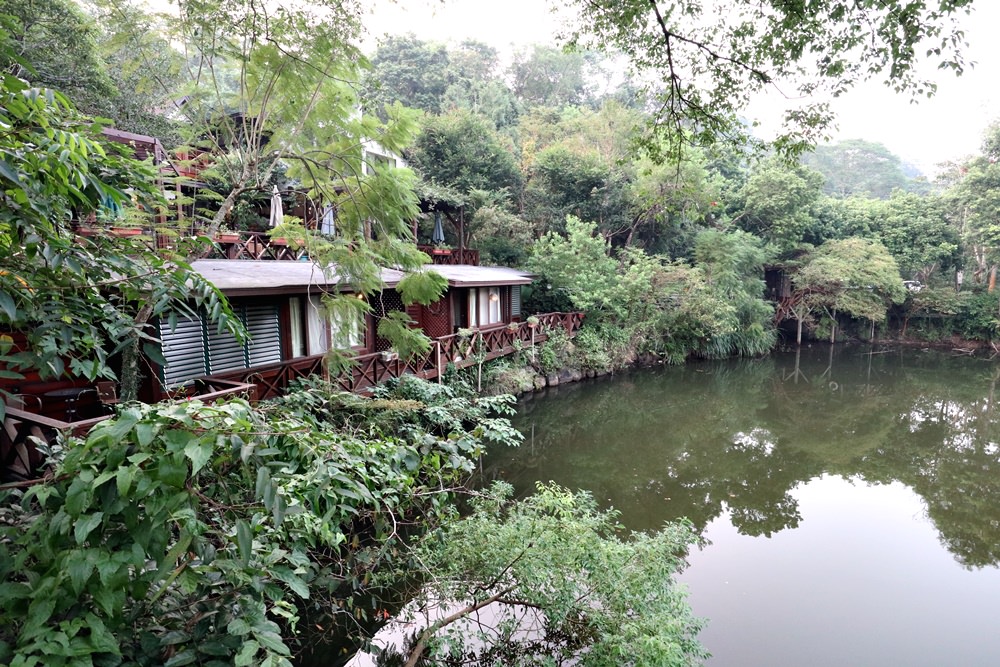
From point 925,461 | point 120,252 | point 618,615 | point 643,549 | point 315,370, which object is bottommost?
point 925,461

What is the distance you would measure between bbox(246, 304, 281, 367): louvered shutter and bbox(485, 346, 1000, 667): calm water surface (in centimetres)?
393

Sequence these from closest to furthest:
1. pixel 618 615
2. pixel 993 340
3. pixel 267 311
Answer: pixel 618 615
pixel 267 311
pixel 993 340

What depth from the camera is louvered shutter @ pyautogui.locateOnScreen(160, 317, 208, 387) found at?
620 cm

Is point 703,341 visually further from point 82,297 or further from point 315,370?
point 82,297

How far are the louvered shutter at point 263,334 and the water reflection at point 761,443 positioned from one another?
3731 mm

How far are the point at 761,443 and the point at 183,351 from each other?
32.2 ft

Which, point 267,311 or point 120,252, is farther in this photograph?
point 267,311

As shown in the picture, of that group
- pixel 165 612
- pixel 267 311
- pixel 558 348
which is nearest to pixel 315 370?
pixel 267 311

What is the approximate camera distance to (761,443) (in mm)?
10148

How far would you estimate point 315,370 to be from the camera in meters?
7.94

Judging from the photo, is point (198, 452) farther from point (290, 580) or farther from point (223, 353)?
point (223, 353)

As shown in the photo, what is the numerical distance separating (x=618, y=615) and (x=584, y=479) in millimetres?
4280

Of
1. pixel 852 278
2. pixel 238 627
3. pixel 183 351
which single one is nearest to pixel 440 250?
pixel 183 351

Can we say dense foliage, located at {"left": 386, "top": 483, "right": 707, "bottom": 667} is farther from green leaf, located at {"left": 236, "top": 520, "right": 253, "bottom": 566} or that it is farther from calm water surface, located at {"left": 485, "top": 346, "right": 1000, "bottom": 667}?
green leaf, located at {"left": 236, "top": 520, "right": 253, "bottom": 566}
